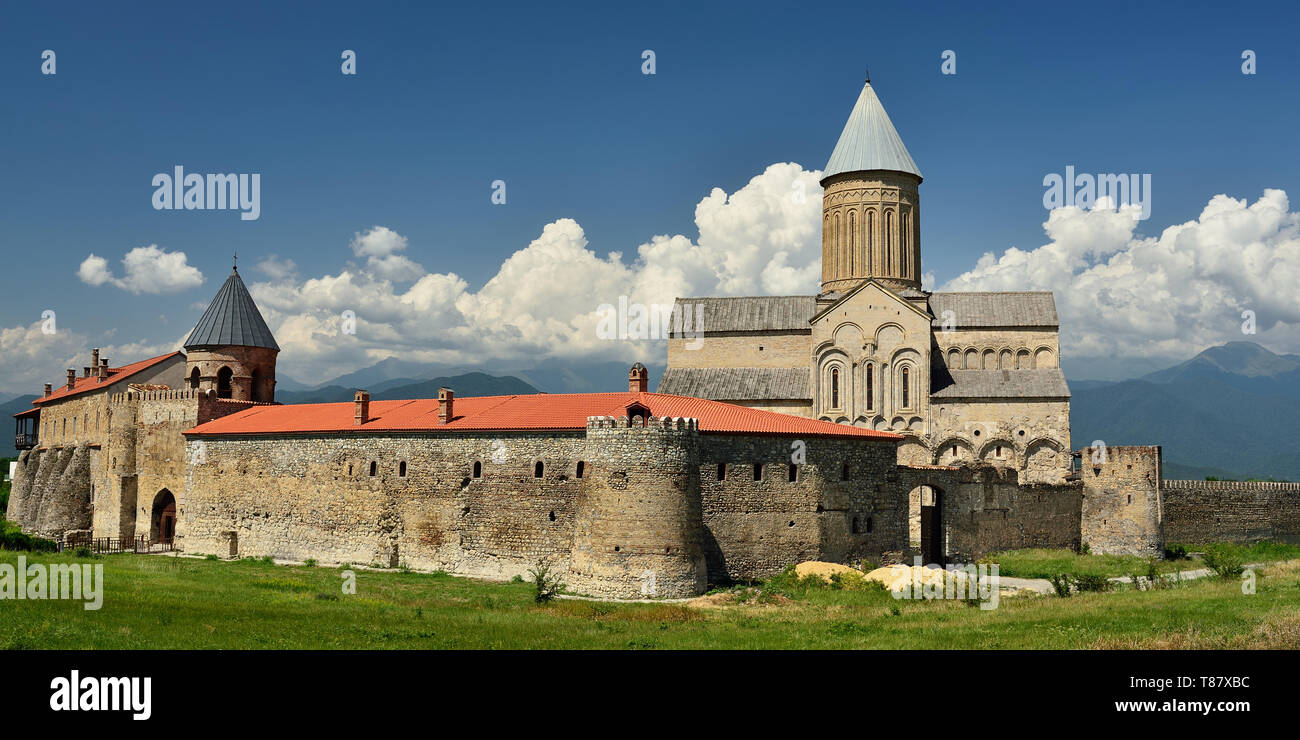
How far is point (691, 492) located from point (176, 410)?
24226 millimetres

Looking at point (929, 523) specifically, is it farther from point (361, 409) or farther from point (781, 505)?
point (361, 409)

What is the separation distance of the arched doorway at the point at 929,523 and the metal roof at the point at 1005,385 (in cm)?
563

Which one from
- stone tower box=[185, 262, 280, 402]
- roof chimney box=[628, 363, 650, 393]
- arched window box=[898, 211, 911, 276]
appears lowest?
roof chimney box=[628, 363, 650, 393]

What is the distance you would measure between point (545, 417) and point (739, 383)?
1829 centimetres

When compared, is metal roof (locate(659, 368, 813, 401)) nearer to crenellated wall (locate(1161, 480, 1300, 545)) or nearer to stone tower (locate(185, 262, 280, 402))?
crenellated wall (locate(1161, 480, 1300, 545))

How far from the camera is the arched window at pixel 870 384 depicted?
143 feet

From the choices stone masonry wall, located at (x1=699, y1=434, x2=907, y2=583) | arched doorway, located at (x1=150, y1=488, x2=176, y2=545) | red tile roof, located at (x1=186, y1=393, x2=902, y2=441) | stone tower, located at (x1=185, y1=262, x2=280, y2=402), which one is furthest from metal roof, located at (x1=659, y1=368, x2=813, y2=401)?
arched doorway, located at (x1=150, y1=488, x2=176, y2=545)

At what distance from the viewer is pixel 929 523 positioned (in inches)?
1497

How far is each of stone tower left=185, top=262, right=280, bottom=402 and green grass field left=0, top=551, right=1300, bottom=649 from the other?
15.5 meters

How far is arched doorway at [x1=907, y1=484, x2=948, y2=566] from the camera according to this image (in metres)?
35.5
